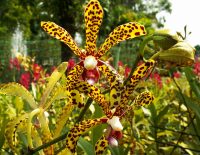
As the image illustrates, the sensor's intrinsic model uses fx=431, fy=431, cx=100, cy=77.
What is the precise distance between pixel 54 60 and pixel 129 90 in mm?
11347

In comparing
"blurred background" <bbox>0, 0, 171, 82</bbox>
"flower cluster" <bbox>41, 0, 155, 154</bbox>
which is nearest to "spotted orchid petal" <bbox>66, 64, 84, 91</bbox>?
"flower cluster" <bbox>41, 0, 155, 154</bbox>

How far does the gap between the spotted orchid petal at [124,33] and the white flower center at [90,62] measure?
0.02m

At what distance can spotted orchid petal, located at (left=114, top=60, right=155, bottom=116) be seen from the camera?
1.85 feet

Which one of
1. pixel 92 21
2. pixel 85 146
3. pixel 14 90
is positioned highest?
pixel 92 21

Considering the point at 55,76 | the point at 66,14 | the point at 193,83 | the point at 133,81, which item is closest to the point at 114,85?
the point at 133,81

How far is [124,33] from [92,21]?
0.07 m

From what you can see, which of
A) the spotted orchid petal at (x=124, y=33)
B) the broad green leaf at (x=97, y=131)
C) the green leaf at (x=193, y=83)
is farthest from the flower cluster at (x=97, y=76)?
the green leaf at (x=193, y=83)

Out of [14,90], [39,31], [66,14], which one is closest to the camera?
[14,90]

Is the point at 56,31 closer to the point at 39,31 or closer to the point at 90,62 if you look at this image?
the point at 90,62

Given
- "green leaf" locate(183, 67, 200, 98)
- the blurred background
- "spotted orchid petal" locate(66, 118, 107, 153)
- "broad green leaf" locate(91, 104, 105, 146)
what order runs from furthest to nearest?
the blurred background, "green leaf" locate(183, 67, 200, 98), "broad green leaf" locate(91, 104, 105, 146), "spotted orchid petal" locate(66, 118, 107, 153)

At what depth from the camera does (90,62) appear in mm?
667

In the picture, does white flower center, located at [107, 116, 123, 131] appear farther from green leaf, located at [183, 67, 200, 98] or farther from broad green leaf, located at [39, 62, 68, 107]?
green leaf, located at [183, 67, 200, 98]

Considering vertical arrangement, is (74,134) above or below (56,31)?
below

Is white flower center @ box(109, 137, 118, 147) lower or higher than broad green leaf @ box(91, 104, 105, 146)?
higher
